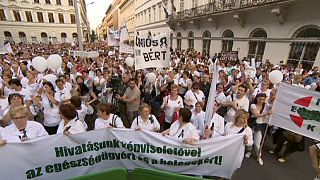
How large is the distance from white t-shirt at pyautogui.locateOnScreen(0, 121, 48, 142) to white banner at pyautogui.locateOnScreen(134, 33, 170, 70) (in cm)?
319

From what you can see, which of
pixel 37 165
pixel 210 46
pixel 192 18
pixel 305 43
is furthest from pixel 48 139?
pixel 192 18

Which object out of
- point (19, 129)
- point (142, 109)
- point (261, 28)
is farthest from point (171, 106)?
point (261, 28)

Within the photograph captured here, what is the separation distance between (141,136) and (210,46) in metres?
18.6

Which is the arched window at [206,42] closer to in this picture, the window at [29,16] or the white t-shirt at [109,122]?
the white t-shirt at [109,122]

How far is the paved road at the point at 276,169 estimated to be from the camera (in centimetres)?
421

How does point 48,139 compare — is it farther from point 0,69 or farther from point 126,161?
point 0,69

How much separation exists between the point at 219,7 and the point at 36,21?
1729 inches

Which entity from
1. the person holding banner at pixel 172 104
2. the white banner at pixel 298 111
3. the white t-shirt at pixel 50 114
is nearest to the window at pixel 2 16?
the white t-shirt at pixel 50 114

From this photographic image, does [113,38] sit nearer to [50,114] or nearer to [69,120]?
[50,114]

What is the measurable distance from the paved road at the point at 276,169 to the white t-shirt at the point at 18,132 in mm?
3505

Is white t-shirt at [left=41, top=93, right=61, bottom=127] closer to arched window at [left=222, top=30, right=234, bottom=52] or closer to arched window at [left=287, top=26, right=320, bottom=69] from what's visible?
arched window at [left=287, top=26, right=320, bottom=69]

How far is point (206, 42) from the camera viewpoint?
21578 millimetres

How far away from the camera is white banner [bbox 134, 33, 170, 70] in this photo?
579 centimetres

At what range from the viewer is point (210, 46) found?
20.5m
